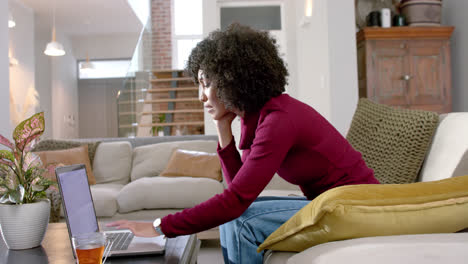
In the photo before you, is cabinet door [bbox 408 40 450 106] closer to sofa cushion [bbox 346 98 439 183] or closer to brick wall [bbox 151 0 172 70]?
sofa cushion [bbox 346 98 439 183]

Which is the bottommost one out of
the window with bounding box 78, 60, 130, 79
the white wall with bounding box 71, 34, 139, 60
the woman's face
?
the woman's face

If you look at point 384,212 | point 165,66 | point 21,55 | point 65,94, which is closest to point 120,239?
point 384,212

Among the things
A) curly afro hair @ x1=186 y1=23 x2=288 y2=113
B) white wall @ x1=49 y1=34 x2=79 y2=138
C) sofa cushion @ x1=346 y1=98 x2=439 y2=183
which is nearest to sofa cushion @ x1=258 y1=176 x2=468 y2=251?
curly afro hair @ x1=186 y1=23 x2=288 y2=113

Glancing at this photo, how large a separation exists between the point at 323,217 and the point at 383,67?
149 inches

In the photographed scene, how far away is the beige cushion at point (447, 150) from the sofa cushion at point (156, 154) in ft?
6.67

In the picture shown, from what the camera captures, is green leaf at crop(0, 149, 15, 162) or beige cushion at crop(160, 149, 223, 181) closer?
green leaf at crop(0, 149, 15, 162)

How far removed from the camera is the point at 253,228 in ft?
3.65

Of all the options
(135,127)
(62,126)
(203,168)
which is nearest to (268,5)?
(135,127)

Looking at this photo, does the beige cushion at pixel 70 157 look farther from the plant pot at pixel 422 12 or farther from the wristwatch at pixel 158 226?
the plant pot at pixel 422 12

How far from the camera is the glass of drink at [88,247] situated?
886 millimetres

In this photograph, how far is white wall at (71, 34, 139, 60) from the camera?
33.4ft

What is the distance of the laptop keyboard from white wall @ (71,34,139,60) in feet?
31.0

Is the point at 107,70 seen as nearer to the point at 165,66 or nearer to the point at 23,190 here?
the point at 165,66

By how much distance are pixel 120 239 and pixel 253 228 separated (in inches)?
18.2
